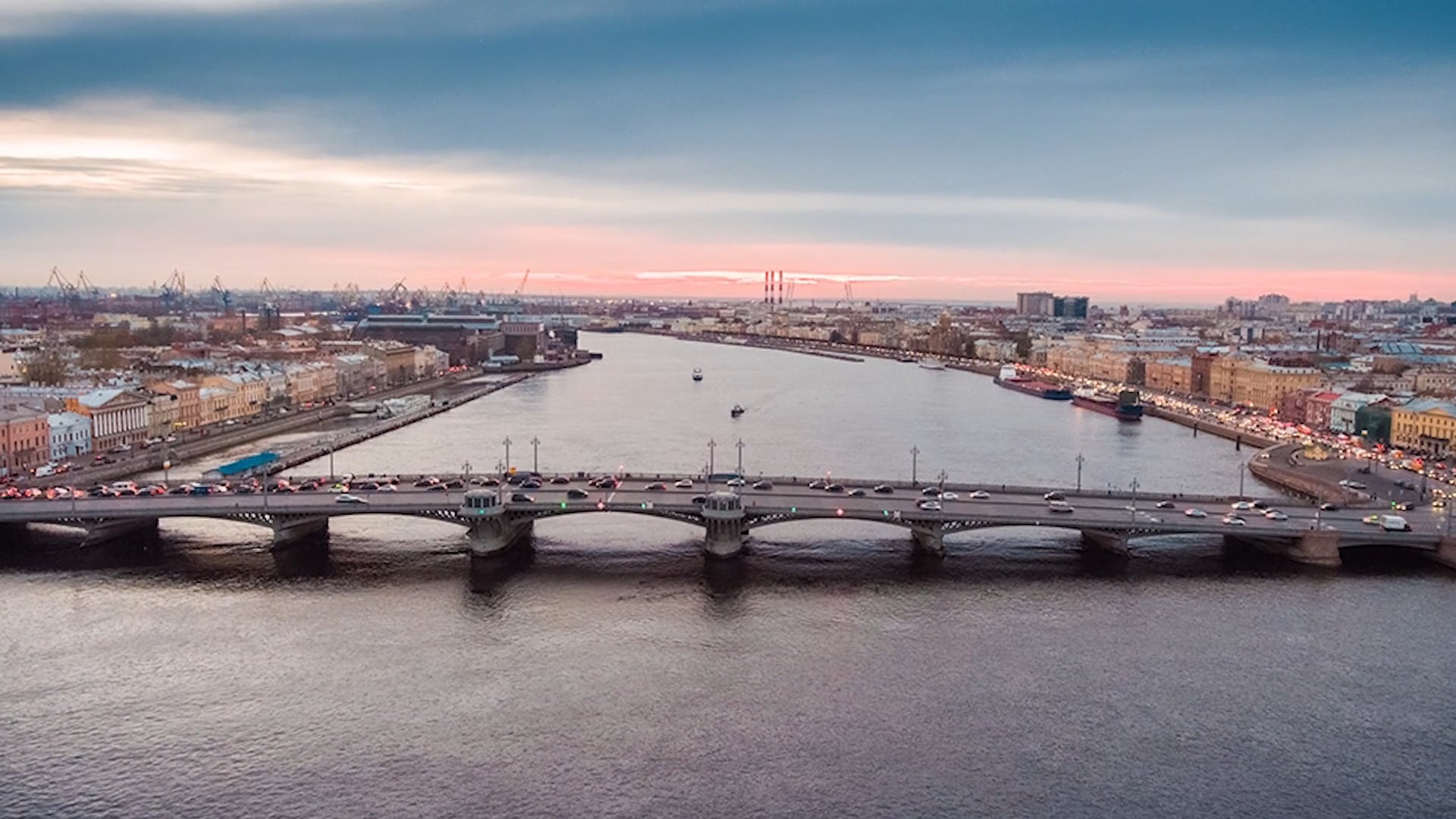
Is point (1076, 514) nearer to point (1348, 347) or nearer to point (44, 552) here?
point (44, 552)

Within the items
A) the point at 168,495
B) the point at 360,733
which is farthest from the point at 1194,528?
the point at 168,495

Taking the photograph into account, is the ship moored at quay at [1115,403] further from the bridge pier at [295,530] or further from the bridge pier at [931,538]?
the bridge pier at [295,530]

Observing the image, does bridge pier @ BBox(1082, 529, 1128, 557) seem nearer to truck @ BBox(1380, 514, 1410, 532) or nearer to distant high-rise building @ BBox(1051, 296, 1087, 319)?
truck @ BBox(1380, 514, 1410, 532)

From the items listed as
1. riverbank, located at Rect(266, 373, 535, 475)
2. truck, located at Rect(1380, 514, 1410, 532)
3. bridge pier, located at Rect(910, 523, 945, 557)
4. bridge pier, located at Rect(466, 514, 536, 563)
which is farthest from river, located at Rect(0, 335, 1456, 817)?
riverbank, located at Rect(266, 373, 535, 475)

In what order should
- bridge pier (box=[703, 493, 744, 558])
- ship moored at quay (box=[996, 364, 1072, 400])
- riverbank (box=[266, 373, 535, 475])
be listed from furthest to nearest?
ship moored at quay (box=[996, 364, 1072, 400])
riverbank (box=[266, 373, 535, 475])
bridge pier (box=[703, 493, 744, 558])

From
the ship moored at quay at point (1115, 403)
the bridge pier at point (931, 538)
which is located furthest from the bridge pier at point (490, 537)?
the ship moored at quay at point (1115, 403)

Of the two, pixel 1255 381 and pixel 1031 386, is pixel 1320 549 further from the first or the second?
pixel 1031 386
